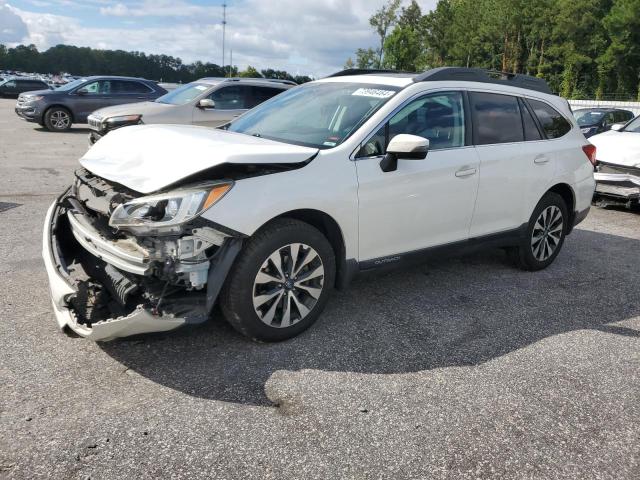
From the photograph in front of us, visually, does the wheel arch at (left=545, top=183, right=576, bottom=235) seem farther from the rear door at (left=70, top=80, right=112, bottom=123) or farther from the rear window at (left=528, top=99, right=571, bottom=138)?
the rear door at (left=70, top=80, right=112, bottom=123)

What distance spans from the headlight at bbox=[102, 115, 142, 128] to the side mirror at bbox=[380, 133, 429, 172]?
831 cm

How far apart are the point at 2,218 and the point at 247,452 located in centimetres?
510

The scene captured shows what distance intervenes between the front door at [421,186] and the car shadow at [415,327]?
0.54 m

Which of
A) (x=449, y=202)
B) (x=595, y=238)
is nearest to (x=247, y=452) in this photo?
(x=449, y=202)

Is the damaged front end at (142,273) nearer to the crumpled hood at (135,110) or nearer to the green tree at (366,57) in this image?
the crumpled hood at (135,110)

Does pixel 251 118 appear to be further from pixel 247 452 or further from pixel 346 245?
pixel 247 452

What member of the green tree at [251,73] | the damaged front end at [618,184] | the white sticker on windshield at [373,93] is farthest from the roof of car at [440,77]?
the green tree at [251,73]

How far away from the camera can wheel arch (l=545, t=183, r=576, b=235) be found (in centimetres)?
560

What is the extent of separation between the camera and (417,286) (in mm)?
4988

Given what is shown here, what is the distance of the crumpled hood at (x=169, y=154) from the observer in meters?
3.25

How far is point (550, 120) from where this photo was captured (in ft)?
18.1

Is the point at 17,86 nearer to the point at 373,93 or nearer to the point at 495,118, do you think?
the point at 373,93

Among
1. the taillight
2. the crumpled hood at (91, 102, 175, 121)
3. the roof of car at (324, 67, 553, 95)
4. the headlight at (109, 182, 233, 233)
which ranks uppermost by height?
the roof of car at (324, 67, 553, 95)

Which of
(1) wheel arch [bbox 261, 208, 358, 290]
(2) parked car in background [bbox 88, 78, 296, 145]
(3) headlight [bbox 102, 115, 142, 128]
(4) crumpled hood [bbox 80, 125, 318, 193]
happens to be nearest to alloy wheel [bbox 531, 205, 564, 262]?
(1) wheel arch [bbox 261, 208, 358, 290]
